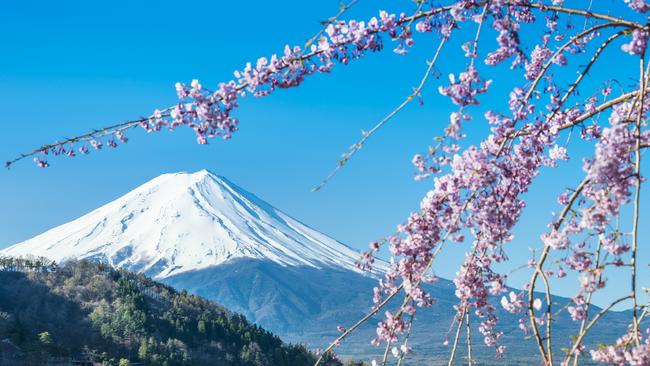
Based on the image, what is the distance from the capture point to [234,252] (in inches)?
7475

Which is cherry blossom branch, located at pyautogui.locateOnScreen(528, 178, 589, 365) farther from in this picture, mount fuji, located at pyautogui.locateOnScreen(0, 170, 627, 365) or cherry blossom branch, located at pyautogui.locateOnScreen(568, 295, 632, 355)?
mount fuji, located at pyautogui.locateOnScreen(0, 170, 627, 365)

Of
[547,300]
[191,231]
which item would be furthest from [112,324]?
[191,231]

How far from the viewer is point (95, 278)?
4559cm

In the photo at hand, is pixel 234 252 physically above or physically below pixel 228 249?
below

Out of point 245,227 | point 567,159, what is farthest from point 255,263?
point 567,159

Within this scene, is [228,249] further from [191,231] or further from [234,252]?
[191,231]

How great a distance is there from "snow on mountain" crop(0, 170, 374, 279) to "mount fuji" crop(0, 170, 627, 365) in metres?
0.23

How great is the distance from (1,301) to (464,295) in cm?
4171

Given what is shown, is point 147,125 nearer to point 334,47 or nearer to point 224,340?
point 334,47

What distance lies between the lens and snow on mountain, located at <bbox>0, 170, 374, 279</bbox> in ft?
547

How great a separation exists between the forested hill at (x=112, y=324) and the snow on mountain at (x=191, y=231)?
371 ft

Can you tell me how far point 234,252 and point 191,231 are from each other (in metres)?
13.9

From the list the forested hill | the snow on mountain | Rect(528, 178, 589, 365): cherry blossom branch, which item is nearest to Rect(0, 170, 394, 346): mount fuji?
the snow on mountain

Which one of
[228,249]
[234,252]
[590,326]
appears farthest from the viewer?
[228,249]
